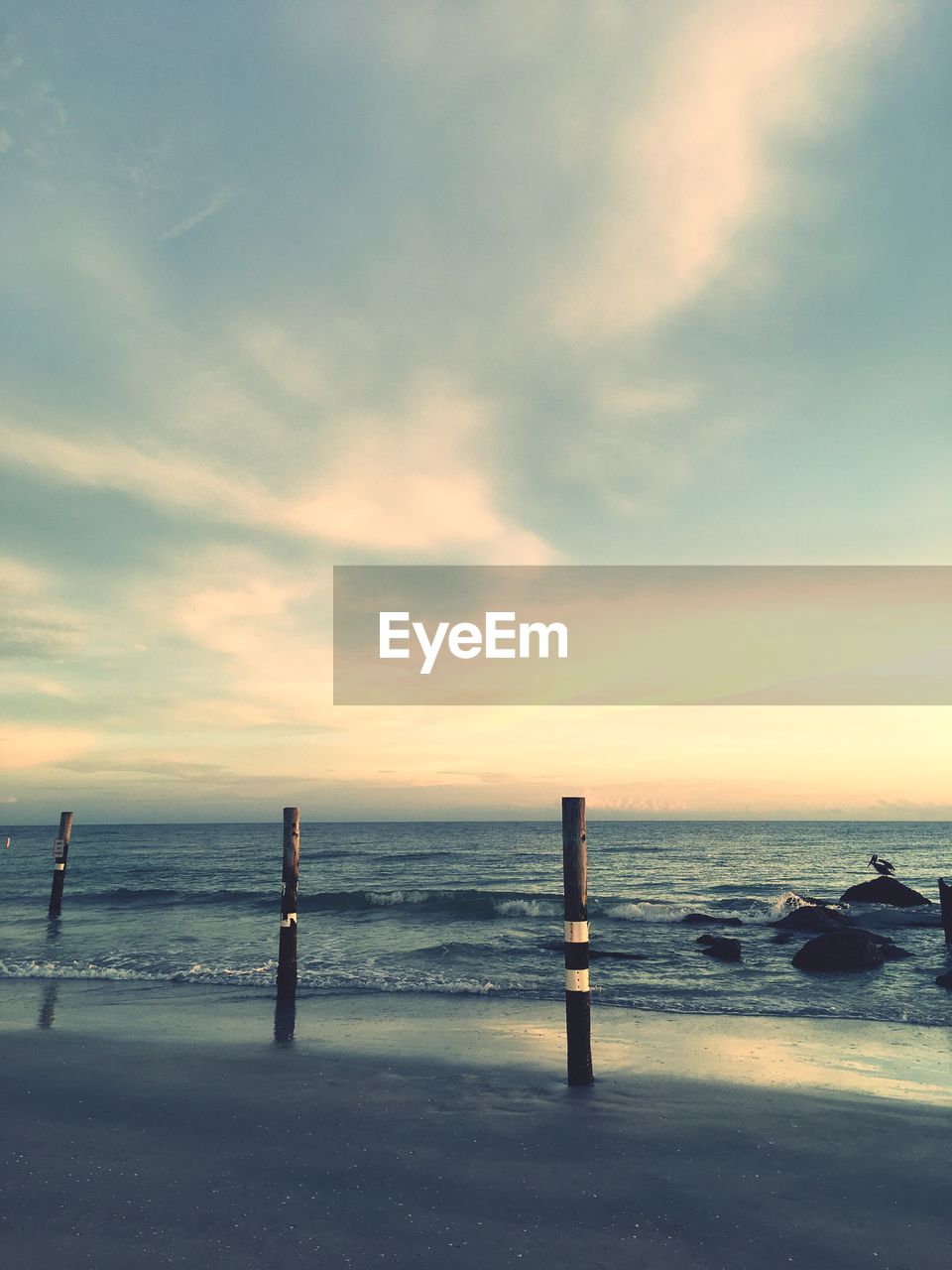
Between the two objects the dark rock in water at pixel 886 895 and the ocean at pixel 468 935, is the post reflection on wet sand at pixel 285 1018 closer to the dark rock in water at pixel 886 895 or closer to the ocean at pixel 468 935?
the ocean at pixel 468 935

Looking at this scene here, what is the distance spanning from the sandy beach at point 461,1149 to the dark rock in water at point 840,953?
19.6ft

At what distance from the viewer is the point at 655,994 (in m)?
15.2

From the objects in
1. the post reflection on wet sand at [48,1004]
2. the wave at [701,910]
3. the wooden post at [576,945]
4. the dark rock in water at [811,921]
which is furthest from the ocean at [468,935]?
the wooden post at [576,945]

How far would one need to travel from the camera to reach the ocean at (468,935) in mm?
15547

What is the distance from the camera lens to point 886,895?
3409 cm

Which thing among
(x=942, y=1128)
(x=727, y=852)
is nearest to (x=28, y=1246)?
(x=942, y=1128)

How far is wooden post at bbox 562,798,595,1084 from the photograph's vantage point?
27.7 ft

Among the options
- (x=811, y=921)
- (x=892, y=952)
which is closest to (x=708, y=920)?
(x=811, y=921)

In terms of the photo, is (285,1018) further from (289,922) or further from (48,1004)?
(48,1004)

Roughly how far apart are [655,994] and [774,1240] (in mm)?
10388

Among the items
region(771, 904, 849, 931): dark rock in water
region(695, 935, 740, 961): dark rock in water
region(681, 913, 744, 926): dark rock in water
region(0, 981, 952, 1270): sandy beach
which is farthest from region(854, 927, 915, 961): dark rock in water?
region(0, 981, 952, 1270): sandy beach

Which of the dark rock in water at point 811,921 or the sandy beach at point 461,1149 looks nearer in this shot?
the sandy beach at point 461,1149

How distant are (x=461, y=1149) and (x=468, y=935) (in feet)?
59.3

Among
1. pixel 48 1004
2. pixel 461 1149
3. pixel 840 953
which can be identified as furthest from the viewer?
pixel 840 953
